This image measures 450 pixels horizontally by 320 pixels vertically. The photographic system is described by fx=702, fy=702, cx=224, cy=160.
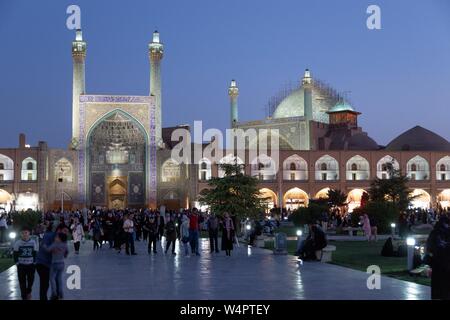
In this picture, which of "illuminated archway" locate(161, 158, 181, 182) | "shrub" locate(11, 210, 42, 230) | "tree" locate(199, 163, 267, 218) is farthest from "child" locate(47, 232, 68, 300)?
"illuminated archway" locate(161, 158, 181, 182)

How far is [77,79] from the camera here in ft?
167

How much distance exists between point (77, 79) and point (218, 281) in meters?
42.1

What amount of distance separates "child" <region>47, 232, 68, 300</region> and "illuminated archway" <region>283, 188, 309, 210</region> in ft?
146

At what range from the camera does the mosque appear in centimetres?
4950

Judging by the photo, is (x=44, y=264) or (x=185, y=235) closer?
(x=44, y=264)

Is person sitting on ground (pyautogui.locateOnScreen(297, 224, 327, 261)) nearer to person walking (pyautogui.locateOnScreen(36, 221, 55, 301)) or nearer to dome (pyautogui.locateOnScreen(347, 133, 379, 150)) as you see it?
person walking (pyautogui.locateOnScreen(36, 221, 55, 301))

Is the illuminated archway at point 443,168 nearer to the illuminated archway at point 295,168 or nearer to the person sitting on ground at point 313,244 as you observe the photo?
the illuminated archway at point 295,168

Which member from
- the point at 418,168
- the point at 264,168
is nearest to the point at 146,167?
the point at 264,168

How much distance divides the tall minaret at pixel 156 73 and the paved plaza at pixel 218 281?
117 ft

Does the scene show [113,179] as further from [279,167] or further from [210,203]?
[210,203]

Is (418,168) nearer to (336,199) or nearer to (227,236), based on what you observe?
(336,199)

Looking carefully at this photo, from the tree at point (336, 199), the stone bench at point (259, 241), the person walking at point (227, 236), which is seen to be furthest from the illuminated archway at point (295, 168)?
the person walking at point (227, 236)

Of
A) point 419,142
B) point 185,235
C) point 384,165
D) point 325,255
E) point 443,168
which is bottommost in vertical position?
point 325,255

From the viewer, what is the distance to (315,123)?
2336 inches
